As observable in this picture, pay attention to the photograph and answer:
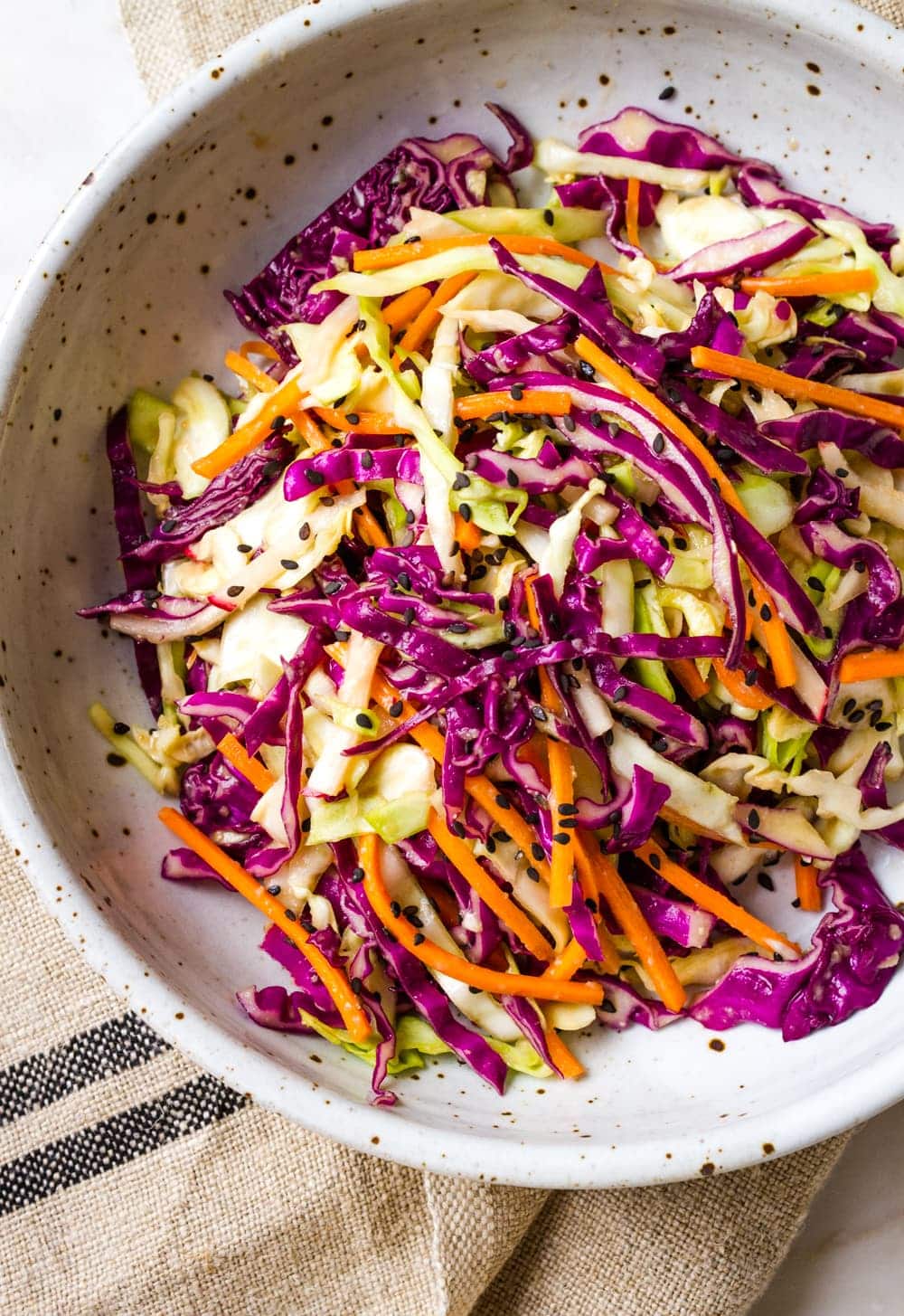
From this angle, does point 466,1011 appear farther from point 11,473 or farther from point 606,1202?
point 11,473

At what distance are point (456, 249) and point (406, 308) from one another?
0.54ft

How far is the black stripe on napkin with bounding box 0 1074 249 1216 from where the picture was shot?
2971 millimetres

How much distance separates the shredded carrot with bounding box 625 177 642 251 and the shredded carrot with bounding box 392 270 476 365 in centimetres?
47

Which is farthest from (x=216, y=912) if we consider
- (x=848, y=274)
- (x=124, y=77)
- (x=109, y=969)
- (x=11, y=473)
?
(x=124, y=77)

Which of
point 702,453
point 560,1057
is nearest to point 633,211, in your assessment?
point 702,453

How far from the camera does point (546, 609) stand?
7.52ft

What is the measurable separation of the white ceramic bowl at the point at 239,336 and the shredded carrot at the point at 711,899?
0.73ft

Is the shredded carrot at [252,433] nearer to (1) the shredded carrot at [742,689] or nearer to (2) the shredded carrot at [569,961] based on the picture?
(1) the shredded carrot at [742,689]

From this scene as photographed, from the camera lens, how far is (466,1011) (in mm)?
2541

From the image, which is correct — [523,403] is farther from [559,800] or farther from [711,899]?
[711,899]

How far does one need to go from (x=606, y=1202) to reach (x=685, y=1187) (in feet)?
0.68

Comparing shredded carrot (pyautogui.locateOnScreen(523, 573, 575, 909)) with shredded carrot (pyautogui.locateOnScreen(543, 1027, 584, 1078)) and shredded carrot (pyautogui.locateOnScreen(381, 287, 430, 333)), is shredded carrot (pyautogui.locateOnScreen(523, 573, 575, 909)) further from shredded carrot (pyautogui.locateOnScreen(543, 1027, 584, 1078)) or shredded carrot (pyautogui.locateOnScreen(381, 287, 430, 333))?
shredded carrot (pyautogui.locateOnScreen(381, 287, 430, 333))

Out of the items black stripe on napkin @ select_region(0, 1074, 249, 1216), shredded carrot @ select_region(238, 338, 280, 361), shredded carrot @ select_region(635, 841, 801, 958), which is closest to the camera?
shredded carrot @ select_region(635, 841, 801, 958)

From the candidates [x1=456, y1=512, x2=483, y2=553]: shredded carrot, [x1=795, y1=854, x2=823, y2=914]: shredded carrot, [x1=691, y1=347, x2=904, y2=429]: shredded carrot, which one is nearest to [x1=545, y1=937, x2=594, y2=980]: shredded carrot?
[x1=795, y1=854, x2=823, y2=914]: shredded carrot
